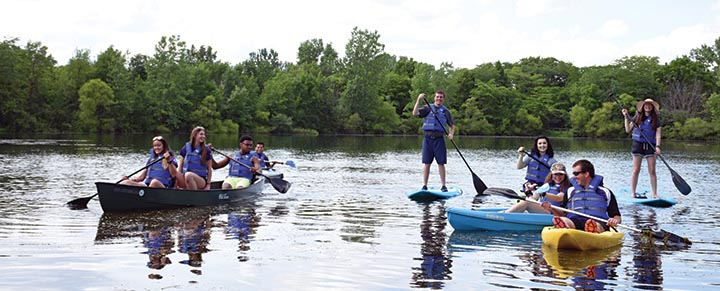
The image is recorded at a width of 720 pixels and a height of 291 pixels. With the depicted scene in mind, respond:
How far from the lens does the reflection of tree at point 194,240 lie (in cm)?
754

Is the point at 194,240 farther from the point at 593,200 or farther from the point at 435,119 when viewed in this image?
the point at 435,119

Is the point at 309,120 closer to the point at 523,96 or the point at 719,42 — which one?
the point at 523,96

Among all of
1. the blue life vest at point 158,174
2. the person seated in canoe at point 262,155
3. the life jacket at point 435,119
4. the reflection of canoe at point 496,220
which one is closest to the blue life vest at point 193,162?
the blue life vest at point 158,174

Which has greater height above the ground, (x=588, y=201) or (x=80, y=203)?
(x=588, y=201)

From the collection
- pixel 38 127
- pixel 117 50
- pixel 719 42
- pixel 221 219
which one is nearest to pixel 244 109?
pixel 117 50

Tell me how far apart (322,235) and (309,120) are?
73.9 metres

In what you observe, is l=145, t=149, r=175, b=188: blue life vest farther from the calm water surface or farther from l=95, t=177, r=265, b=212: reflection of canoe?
the calm water surface

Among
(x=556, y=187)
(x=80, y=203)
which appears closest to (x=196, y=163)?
(x=80, y=203)

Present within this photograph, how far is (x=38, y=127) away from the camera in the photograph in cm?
6400

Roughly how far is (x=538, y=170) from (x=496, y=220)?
2.65 metres

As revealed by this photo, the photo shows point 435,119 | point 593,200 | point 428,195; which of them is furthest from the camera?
point 435,119

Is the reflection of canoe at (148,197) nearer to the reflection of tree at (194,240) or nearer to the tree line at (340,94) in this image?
the reflection of tree at (194,240)

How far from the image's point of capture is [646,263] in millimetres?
7797

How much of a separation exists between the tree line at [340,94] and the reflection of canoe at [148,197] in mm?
56938
